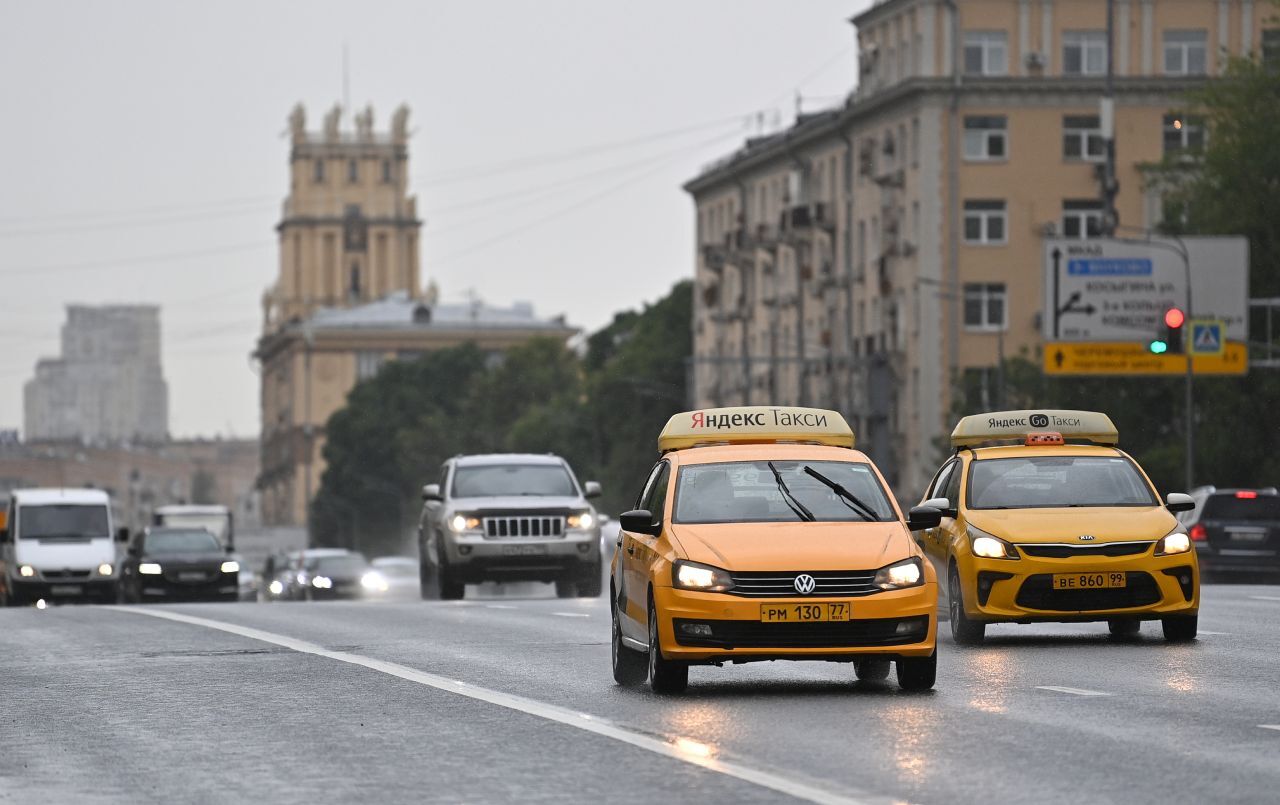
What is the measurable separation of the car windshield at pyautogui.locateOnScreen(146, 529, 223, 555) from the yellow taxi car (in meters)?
28.0

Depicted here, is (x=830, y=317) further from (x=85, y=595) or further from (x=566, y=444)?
(x=85, y=595)

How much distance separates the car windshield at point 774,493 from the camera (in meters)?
17.0

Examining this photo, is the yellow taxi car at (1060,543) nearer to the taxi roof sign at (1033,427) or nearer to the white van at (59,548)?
the taxi roof sign at (1033,427)

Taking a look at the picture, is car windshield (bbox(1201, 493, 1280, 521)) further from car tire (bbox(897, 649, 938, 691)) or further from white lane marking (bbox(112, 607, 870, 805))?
car tire (bbox(897, 649, 938, 691))

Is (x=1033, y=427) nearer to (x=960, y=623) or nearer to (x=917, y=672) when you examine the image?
(x=960, y=623)

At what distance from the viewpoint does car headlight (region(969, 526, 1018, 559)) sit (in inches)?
818

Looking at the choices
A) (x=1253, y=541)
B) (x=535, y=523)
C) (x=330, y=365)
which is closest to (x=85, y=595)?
(x=535, y=523)

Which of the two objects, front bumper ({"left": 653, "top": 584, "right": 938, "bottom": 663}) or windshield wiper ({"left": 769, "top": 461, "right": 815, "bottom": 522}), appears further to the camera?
windshield wiper ({"left": 769, "top": 461, "right": 815, "bottom": 522})

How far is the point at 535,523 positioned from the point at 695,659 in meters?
18.9

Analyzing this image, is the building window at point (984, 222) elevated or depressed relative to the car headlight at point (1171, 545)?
elevated

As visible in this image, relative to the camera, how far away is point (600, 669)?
19422mm

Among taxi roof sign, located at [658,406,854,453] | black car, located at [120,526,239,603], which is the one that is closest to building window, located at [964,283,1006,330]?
black car, located at [120,526,239,603]

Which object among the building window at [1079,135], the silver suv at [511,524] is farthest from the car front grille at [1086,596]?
the building window at [1079,135]

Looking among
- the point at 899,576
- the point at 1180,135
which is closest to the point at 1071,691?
the point at 899,576
